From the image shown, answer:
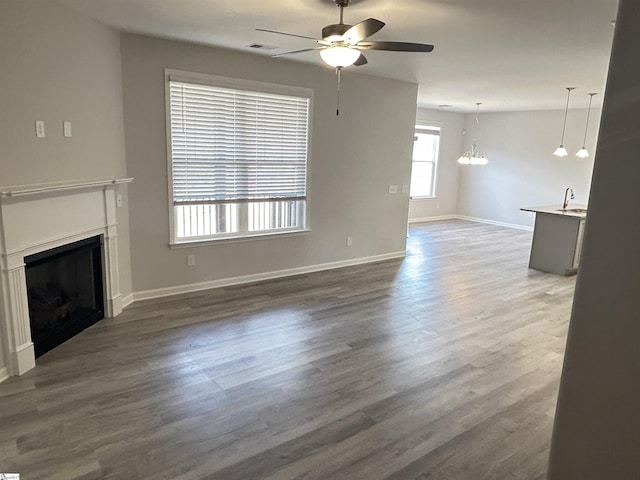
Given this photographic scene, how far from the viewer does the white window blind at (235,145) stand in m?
4.56

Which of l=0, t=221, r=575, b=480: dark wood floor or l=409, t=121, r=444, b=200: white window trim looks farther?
l=409, t=121, r=444, b=200: white window trim

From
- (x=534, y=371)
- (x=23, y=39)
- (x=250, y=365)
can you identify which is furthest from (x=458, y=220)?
(x=23, y=39)

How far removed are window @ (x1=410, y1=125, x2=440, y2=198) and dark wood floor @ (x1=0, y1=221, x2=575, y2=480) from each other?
232 inches

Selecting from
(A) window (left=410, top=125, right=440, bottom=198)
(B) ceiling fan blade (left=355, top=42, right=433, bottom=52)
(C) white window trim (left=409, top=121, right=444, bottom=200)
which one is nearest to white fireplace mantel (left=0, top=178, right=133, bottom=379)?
(B) ceiling fan blade (left=355, top=42, right=433, bottom=52)

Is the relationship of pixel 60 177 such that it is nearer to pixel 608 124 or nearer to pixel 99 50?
pixel 99 50

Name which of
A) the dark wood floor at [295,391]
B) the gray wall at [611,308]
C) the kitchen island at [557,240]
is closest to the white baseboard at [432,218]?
the kitchen island at [557,240]

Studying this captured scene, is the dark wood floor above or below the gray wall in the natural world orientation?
below

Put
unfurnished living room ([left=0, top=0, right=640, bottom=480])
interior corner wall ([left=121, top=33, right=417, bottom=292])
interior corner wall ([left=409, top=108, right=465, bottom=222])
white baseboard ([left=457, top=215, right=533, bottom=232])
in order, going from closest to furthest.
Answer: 1. unfurnished living room ([left=0, top=0, right=640, bottom=480])
2. interior corner wall ([left=121, top=33, right=417, bottom=292])
3. white baseboard ([left=457, top=215, right=533, bottom=232])
4. interior corner wall ([left=409, top=108, right=465, bottom=222])

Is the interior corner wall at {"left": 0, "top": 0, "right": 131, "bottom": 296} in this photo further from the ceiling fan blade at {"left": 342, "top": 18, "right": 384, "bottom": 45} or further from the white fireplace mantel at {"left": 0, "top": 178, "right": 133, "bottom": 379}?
the ceiling fan blade at {"left": 342, "top": 18, "right": 384, "bottom": 45}

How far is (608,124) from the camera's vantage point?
1.05m

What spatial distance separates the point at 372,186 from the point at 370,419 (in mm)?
4124

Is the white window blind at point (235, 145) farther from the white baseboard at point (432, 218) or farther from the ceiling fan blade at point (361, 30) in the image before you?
the white baseboard at point (432, 218)

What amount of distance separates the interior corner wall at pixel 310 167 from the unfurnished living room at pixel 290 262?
3 cm

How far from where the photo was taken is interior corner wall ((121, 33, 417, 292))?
4289 millimetres
